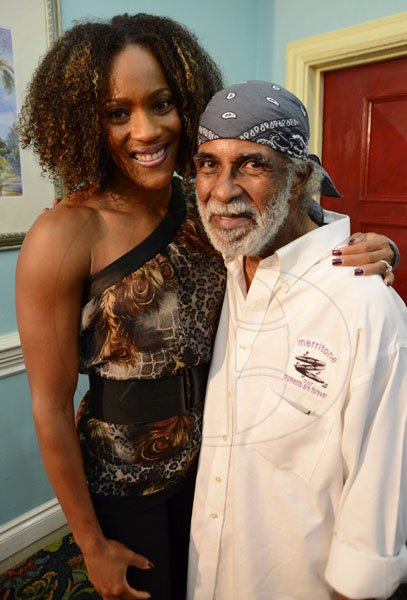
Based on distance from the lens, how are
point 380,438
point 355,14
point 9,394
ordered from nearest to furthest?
point 380,438
point 9,394
point 355,14

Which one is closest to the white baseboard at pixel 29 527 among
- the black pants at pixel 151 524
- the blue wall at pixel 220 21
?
the black pants at pixel 151 524

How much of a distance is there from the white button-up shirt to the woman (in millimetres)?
90

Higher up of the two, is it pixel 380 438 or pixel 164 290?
pixel 164 290

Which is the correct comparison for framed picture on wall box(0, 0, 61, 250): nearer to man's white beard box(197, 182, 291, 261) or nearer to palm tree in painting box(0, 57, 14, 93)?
palm tree in painting box(0, 57, 14, 93)

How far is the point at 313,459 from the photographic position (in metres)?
0.94

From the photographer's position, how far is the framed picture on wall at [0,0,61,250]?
1613mm

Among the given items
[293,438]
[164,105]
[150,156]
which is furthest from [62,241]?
[293,438]

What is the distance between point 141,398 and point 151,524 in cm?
31

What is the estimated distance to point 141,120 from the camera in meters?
0.94

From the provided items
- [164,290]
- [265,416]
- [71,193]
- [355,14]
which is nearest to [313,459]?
[265,416]

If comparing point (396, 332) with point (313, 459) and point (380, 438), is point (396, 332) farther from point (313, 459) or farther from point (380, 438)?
point (313, 459)

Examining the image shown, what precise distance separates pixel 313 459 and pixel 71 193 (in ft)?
2.48

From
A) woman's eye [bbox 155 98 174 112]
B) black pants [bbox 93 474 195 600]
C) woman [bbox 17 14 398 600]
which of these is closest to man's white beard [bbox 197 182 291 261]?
woman [bbox 17 14 398 600]

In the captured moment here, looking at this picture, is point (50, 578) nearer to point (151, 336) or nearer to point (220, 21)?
point (151, 336)
